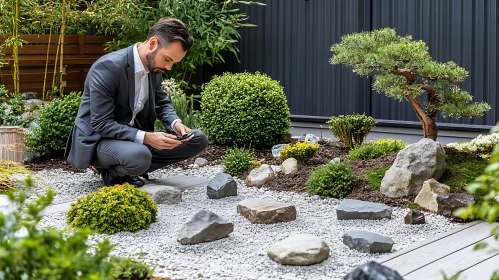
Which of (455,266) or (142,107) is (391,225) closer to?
(455,266)

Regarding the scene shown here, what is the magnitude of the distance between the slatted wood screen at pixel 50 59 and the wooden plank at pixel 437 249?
5.84 meters

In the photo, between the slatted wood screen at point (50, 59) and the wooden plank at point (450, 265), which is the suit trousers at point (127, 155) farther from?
the slatted wood screen at point (50, 59)

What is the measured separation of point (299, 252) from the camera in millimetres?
3598

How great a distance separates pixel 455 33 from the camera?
772 centimetres

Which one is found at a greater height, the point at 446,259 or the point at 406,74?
the point at 406,74

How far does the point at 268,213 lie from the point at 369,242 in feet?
2.87

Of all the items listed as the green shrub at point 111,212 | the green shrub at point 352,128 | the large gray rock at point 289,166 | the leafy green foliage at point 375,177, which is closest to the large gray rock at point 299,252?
the green shrub at point 111,212

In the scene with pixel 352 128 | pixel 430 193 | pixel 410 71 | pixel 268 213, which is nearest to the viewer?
pixel 268 213

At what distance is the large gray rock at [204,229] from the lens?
13.2 ft

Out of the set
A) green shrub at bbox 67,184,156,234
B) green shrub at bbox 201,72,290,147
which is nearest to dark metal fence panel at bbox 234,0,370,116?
green shrub at bbox 201,72,290,147

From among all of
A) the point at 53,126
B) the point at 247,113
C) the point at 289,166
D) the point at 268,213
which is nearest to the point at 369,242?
the point at 268,213

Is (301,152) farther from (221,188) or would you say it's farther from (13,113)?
(13,113)

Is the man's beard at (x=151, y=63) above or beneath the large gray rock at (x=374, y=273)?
above

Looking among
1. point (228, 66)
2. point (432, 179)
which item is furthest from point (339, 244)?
point (228, 66)
